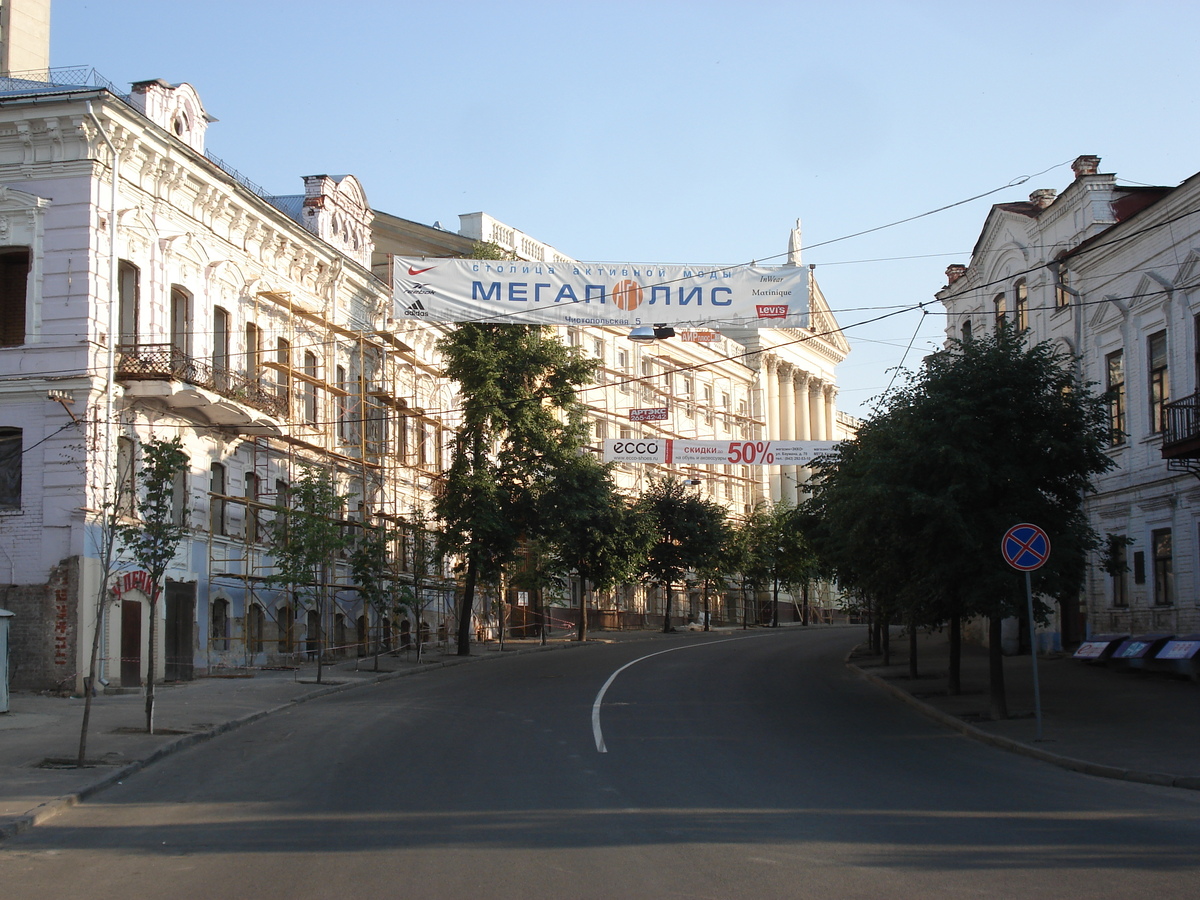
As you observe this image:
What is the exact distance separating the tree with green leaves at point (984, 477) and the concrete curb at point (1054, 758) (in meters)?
1.07

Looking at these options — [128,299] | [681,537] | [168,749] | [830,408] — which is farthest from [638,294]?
[830,408]

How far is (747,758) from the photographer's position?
1533 centimetres

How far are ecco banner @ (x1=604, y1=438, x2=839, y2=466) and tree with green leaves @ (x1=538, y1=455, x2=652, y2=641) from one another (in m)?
1.35

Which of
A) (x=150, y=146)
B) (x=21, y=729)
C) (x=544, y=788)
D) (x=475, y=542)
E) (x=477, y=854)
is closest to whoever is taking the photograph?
(x=477, y=854)

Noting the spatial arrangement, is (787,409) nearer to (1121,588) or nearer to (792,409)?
(792,409)

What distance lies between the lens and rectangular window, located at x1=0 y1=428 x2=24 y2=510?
26.5 metres

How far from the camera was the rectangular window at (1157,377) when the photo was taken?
2698 centimetres

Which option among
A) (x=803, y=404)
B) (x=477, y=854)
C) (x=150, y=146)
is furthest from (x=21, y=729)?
(x=803, y=404)

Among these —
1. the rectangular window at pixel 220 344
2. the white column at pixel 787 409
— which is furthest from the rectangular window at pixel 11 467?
the white column at pixel 787 409

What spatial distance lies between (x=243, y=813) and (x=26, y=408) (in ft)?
A: 57.5

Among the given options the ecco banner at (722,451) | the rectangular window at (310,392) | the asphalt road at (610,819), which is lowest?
the asphalt road at (610,819)

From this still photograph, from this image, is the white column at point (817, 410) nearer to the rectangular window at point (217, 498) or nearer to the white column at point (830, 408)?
the white column at point (830, 408)

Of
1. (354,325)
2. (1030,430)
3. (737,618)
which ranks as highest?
(354,325)

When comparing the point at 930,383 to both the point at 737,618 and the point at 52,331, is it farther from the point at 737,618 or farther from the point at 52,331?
the point at 737,618
